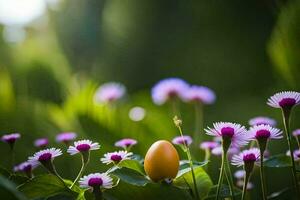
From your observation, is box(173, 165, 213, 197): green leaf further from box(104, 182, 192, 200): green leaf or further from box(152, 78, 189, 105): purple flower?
box(152, 78, 189, 105): purple flower

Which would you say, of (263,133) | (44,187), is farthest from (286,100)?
(44,187)

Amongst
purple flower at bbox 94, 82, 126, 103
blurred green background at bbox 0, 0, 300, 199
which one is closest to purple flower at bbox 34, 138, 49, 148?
blurred green background at bbox 0, 0, 300, 199

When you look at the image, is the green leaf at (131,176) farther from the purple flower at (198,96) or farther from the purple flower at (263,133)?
the purple flower at (198,96)

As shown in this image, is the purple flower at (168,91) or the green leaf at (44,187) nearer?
the green leaf at (44,187)

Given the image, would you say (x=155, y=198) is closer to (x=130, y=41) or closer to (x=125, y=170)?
(x=125, y=170)

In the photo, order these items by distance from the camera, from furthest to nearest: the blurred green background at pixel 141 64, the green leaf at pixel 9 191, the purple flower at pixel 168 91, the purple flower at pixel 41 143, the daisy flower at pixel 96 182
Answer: the purple flower at pixel 168 91 < the blurred green background at pixel 141 64 < the purple flower at pixel 41 143 < the daisy flower at pixel 96 182 < the green leaf at pixel 9 191

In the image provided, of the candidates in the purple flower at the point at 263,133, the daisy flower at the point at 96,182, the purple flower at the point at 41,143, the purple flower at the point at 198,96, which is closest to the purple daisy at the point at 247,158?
the purple flower at the point at 263,133

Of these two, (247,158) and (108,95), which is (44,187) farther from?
(108,95)
